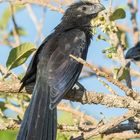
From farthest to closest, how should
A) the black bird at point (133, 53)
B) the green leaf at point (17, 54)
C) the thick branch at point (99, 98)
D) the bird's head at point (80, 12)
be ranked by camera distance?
1. the bird's head at point (80, 12)
2. the black bird at point (133, 53)
3. the green leaf at point (17, 54)
4. the thick branch at point (99, 98)

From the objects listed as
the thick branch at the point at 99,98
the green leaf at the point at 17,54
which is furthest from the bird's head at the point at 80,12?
the thick branch at the point at 99,98

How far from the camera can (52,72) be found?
372 centimetres

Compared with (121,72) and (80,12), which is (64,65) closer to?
(121,72)

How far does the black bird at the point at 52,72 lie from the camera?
3277 millimetres

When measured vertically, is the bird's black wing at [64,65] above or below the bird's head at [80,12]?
below

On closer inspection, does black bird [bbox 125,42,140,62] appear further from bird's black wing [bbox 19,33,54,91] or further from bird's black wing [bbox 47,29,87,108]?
bird's black wing [bbox 19,33,54,91]

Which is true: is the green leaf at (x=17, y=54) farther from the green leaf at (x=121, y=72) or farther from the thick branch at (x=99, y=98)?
the green leaf at (x=121, y=72)

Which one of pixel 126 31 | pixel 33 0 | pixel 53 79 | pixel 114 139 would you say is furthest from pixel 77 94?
pixel 126 31

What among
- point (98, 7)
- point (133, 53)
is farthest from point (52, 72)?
point (98, 7)

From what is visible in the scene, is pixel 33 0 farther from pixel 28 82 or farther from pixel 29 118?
pixel 29 118

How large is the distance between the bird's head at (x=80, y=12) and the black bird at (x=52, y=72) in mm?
12

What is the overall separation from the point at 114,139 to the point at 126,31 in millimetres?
1511

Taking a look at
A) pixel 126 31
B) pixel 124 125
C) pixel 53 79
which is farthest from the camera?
pixel 126 31

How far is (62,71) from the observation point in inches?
146
